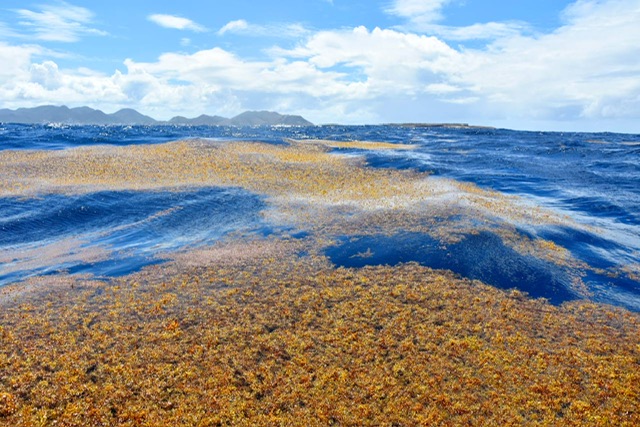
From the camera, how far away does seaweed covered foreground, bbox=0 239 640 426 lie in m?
7.36

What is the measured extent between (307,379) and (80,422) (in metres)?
3.94

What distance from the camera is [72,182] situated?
26.3 m

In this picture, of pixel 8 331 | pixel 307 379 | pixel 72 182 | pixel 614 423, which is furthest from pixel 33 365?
pixel 72 182

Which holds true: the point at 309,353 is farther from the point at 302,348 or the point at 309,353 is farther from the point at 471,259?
the point at 471,259

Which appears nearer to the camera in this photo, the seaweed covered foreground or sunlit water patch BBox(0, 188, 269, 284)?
the seaweed covered foreground

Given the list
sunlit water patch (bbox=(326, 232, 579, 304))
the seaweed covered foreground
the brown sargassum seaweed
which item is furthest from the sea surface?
the seaweed covered foreground

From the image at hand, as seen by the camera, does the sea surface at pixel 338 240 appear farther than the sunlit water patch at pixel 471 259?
Yes

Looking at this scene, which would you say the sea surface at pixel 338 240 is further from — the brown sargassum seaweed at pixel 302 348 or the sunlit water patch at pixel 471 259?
the brown sargassum seaweed at pixel 302 348

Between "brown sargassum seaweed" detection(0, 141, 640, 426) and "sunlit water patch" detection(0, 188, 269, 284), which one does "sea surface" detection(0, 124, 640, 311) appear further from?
"brown sargassum seaweed" detection(0, 141, 640, 426)

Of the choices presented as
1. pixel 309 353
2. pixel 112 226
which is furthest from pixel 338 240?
pixel 112 226

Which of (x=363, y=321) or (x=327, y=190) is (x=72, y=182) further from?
(x=363, y=321)

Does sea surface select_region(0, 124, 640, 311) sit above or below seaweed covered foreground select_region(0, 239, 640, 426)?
above

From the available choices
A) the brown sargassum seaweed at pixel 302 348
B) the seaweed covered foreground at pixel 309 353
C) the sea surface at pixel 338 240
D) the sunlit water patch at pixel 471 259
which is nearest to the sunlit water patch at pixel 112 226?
the sea surface at pixel 338 240

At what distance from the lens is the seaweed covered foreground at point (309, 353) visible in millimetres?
7363
